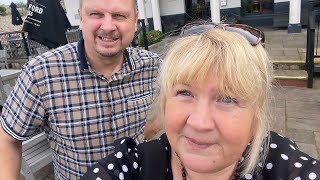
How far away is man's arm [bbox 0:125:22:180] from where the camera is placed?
4.73 ft

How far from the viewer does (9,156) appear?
150 centimetres

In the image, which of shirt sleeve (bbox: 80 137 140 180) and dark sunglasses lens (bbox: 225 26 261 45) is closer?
dark sunglasses lens (bbox: 225 26 261 45)

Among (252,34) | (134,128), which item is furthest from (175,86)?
(134,128)

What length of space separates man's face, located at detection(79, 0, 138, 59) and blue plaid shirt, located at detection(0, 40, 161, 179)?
9 cm

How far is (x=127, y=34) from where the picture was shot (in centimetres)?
169

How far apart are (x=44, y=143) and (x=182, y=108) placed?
2024 mm

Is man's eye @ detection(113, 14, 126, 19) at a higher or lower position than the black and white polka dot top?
higher

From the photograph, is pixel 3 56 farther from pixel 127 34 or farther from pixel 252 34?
pixel 252 34

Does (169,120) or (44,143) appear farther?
(44,143)

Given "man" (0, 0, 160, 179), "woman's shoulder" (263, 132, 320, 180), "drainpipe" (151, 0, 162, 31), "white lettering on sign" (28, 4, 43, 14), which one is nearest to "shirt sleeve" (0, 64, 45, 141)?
"man" (0, 0, 160, 179)

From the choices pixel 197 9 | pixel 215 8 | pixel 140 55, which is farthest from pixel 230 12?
pixel 140 55

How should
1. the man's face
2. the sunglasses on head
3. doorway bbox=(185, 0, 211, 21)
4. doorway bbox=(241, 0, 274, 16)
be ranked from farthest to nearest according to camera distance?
doorway bbox=(185, 0, 211, 21) < doorway bbox=(241, 0, 274, 16) < the man's face < the sunglasses on head

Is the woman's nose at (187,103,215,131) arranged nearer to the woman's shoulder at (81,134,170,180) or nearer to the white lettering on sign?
the woman's shoulder at (81,134,170,180)

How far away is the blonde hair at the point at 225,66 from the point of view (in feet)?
2.99
